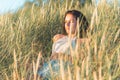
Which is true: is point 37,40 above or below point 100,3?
below

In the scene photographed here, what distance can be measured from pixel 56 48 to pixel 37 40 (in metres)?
0.69

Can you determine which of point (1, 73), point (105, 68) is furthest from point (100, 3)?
point (105, 68)

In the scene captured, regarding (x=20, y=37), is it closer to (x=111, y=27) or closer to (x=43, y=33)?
(x=43, y=33)

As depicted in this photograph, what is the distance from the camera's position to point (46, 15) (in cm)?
473

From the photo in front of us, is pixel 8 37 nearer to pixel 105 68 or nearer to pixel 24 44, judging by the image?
pixel 24 44

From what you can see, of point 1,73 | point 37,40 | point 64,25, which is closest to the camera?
point 1,73

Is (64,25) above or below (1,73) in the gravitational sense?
above

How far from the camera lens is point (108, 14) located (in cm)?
368

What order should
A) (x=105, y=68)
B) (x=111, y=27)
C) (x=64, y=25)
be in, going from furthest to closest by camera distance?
Result: (x=64, y=25)
(x=111, y=27)
(x=105, y=68)

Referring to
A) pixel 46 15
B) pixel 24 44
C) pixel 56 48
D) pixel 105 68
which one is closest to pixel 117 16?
pixel 56 48

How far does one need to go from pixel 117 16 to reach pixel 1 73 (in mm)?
1317

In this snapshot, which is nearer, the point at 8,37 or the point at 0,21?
the point at 8,37

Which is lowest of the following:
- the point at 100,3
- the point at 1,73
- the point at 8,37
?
the point at 1,73

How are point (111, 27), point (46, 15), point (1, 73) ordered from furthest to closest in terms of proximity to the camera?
point (46, 15) < point (111, 27) < point (1, 73)
